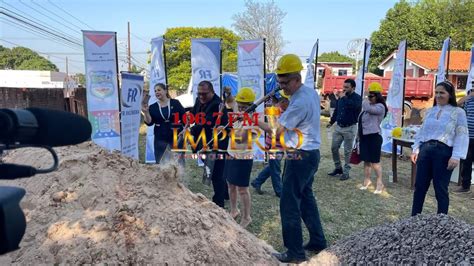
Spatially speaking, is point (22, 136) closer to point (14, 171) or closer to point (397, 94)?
point (14, 171)

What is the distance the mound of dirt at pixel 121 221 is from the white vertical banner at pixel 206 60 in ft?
15.2

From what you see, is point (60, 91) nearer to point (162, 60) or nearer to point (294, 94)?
point (162, 60)

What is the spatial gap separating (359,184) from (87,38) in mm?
5247

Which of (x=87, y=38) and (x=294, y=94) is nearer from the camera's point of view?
(x=294, y=94)

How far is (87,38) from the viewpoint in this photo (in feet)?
21.7

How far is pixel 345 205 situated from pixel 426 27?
109ft

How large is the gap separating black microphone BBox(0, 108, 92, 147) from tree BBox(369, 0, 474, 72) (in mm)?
36676

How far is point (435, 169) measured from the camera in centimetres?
468

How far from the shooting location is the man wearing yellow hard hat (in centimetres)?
376

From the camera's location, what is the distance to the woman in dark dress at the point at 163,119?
19.4 feet

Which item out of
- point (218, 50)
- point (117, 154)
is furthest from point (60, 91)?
point (117, 154)

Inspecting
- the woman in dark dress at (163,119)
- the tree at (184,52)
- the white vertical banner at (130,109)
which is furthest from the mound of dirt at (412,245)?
the tree at (184,52)

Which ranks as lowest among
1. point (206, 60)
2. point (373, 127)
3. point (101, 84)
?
point (373, 127)

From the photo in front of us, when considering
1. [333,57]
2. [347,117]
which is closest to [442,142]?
[347,117]
